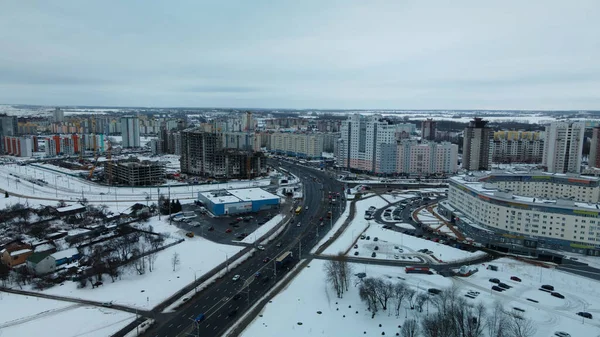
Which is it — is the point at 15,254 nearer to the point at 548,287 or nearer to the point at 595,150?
the point at 548,287

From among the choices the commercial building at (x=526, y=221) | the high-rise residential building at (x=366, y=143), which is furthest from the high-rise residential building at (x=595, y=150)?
the commercial building at (x=526, y=221)

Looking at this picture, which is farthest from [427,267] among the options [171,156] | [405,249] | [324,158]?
[171,156]

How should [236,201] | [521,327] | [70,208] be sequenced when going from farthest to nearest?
[236,201], [70,208], [521,327]

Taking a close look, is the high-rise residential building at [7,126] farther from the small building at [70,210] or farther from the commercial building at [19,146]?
the small building at [70,210]

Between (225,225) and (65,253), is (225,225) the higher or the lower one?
the lower one

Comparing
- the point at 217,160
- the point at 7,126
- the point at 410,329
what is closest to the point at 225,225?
the point at 410,329

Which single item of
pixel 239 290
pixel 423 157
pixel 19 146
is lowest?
pixel 239 290

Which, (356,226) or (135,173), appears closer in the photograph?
(356,226)
